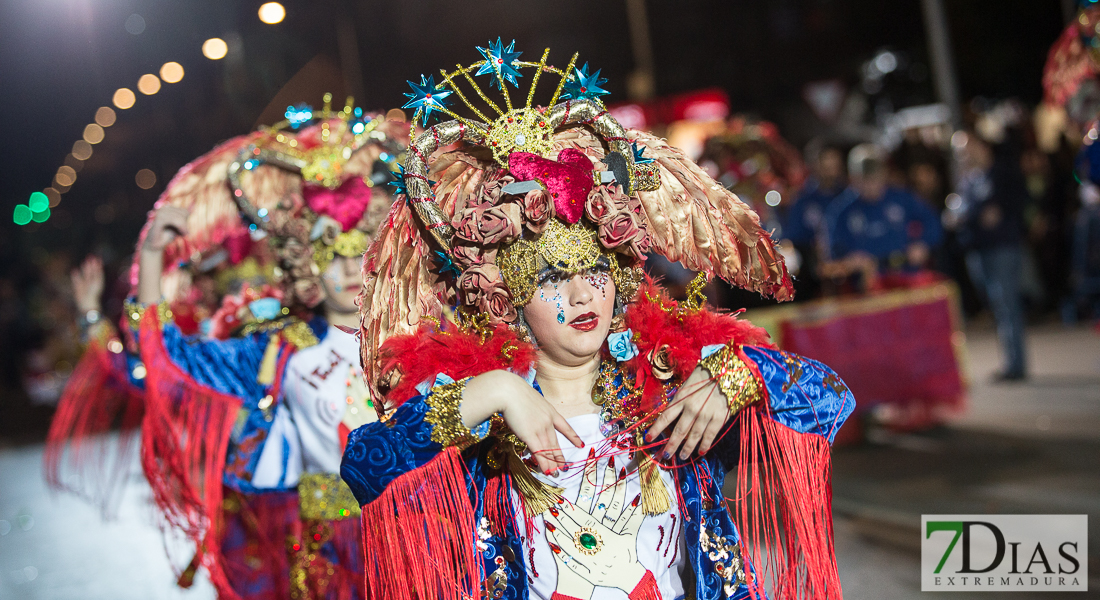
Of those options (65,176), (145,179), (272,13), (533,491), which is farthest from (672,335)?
(65,176)

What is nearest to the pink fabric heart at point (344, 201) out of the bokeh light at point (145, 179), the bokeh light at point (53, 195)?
the bokeh light at point (145, 179)

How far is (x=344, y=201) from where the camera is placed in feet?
8.50

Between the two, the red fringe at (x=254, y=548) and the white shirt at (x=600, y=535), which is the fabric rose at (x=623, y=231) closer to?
the white shirt at (x=600, y=535)

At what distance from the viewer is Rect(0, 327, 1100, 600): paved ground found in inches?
144

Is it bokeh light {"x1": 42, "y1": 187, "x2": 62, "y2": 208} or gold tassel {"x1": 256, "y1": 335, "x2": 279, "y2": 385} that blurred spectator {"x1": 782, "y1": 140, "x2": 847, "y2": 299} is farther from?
bokeh light {"x1": 42, "y1": 187, "x2": 62, "y2": 208}

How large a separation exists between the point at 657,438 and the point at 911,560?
220 cm

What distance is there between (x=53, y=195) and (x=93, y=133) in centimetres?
234

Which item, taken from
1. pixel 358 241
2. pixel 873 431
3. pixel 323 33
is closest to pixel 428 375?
pixel 358 241

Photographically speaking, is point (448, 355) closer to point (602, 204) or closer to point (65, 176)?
point (602, 204)

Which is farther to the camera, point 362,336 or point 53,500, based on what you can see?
point 53,500

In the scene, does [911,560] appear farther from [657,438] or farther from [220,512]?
[220,512]

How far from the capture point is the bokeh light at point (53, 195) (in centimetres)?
696

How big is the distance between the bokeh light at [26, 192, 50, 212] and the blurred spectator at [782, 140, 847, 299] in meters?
6.03

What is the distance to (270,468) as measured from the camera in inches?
104
